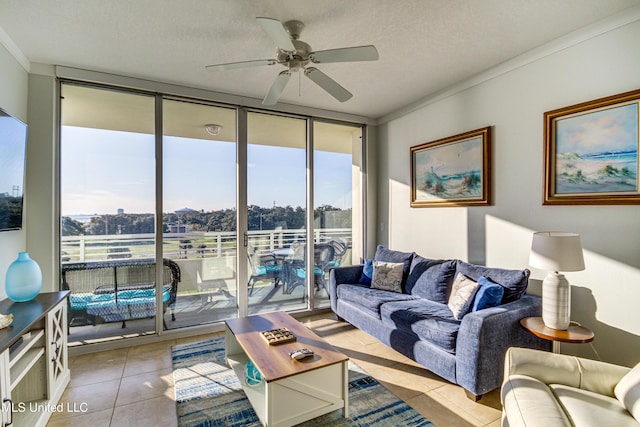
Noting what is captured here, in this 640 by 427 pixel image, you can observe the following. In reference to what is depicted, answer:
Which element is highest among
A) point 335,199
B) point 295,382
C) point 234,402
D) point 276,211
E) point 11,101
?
point 11,101

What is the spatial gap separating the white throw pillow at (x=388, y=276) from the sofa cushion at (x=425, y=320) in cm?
39

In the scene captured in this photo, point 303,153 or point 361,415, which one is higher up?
point 303,153

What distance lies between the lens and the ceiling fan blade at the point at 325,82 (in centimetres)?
235

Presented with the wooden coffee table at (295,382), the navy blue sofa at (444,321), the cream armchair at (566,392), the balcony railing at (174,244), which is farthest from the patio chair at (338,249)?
the cream armchair at (566,392)

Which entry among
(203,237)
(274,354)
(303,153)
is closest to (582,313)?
(274,354)

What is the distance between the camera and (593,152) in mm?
2375

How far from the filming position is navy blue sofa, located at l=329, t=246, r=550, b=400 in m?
2.20

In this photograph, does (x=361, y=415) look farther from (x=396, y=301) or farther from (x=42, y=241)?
(x=42, y=241)

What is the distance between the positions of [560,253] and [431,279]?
1.27 metres

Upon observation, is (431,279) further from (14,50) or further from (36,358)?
(14,50)

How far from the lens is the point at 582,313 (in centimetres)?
243

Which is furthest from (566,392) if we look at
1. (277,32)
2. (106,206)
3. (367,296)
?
(106,206)

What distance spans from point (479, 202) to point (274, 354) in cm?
247

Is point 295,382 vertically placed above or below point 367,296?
below
